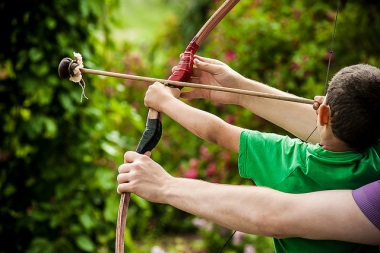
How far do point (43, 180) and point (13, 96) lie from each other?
0.49m

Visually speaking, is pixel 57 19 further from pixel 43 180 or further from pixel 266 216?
pixel 266 216

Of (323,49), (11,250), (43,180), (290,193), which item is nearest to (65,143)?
(43,180)

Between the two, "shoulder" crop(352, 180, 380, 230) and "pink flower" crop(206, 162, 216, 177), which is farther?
"pink flower" crop(206, 162, 216, 177)

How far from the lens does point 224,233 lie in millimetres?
4367

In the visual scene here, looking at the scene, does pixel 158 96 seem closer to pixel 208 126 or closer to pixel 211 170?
pixel 208 126

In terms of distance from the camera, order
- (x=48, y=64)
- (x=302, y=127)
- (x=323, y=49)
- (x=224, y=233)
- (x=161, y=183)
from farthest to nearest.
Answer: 1. (x=224, y=233)
2. (x=323, y=49)
3. (x=48, y=64)
4. (x=302, y=127)
5. (x=161, y=183)

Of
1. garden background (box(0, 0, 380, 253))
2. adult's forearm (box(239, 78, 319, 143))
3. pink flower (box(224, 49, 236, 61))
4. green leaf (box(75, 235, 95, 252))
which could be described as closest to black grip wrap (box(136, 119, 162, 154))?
adult's forearm (box(239, 78, 319, 143))

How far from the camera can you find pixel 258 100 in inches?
75.9

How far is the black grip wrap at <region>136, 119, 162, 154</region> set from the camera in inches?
67.7

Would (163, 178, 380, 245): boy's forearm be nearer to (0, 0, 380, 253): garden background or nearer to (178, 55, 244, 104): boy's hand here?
(178, 55, 244, 104): boy's hand

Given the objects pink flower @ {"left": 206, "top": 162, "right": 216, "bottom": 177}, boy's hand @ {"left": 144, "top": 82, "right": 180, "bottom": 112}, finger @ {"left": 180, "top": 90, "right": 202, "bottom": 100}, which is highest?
boy's hand @ {"left": 144, "top": 82, "right": 180, "bottom": 112}

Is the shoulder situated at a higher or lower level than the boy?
lower

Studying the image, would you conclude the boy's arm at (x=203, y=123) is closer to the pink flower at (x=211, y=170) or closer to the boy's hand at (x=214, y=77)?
the boy's hand at (x=214, y=77)

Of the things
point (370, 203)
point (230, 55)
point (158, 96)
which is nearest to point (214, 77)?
point (158, 96)
